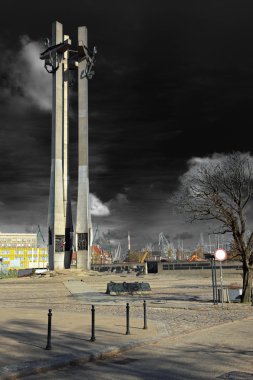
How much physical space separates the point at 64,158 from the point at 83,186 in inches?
282

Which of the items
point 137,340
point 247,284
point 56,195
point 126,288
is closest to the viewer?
point 137,340

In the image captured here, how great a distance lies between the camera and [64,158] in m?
75.0

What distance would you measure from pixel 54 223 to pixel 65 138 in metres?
16.4

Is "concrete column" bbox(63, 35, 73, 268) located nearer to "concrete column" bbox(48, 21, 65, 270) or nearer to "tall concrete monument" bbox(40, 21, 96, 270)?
"tall concrete monument" bbox(40, 21, 96, 270)

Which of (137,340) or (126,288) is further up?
(137,340)

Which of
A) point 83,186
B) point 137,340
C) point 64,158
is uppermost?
point 64,158

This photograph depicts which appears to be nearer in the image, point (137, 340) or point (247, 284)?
point (137, 340)

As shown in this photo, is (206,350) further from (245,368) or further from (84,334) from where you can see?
(84,334)

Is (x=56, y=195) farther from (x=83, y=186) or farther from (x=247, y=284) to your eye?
(x=247, y=284)

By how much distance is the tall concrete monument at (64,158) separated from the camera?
230 ft

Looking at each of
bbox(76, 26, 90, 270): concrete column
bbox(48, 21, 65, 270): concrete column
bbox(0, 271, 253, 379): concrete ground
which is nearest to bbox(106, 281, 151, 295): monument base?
bbox(0, 271, 253, 379): concrete ground

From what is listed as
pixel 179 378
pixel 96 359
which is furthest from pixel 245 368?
pixel 96 359

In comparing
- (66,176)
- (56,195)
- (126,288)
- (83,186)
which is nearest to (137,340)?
(126,288)

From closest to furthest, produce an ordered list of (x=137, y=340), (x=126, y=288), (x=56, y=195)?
1. (x=137, y=340)
2. (x=126, y=288)
3. (x=56, y=195)
